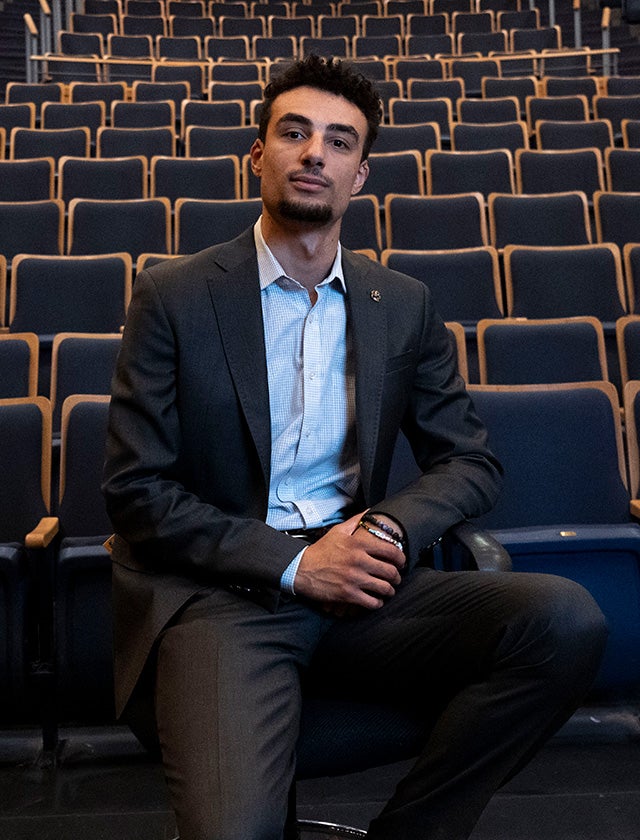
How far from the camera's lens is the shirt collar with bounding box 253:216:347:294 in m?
0.43

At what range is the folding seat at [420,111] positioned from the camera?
1.76m

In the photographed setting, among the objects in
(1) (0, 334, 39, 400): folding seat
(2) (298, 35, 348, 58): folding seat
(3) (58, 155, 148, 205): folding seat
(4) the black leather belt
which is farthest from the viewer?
(2) (298, 35, 348, 58): folding seat

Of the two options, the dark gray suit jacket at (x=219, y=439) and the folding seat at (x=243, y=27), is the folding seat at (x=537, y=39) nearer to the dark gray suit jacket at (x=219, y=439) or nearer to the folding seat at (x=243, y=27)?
the folding seat at (x=243, y=27)

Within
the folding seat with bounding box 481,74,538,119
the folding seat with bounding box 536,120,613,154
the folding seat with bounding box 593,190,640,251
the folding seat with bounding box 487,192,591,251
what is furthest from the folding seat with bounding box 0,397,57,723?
the folding seat with bounding box 481,74,538,119

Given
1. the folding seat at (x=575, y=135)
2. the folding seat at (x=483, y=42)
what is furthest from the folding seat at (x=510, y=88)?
the folding seat at (x=483, y=42)

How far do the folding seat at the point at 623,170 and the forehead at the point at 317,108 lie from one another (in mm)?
1073

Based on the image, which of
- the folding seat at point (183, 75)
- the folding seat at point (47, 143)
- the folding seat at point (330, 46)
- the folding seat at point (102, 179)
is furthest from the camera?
the folding seat at point (330, 46)

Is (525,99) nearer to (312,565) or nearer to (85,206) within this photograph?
(85,206)

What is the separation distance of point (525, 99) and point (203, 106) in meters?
0.61

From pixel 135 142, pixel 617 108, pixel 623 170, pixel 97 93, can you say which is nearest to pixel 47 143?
pixel 135 142

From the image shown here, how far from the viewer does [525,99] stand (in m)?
1.87

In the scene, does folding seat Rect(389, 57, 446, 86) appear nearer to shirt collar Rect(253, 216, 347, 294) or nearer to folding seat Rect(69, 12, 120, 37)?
folding seat Rect(69, 12, 120, 37)

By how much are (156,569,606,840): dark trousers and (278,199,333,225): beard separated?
0.16m

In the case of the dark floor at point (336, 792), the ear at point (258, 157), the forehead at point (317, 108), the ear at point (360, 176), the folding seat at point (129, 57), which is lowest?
the dark floor at point (336, 792)
